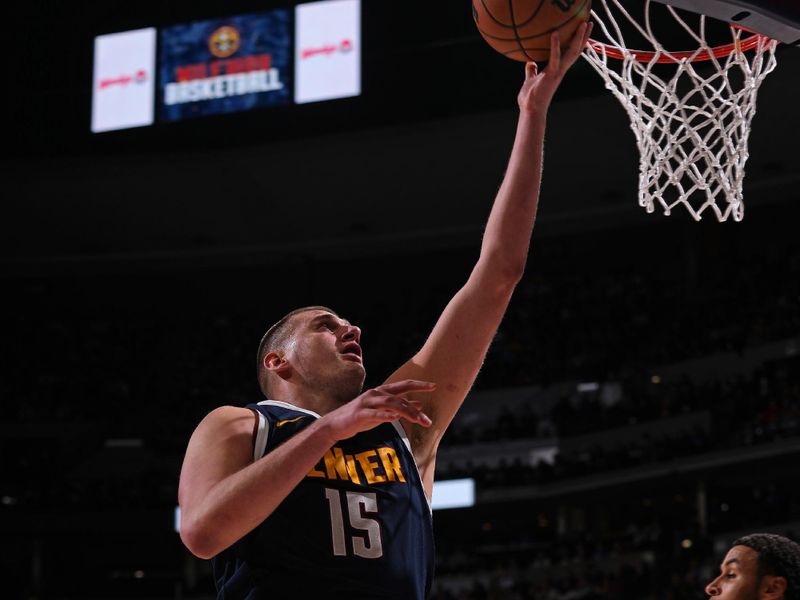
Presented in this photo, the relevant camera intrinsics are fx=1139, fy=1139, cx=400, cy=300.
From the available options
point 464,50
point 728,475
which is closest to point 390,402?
point 464,50

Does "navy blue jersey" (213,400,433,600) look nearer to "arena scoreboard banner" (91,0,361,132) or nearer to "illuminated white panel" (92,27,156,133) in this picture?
"arena scoreboard banner" (91,0,361,132)

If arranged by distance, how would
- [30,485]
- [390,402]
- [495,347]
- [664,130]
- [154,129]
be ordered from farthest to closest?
[495,347] < [30,485] < [154,129] < [664,130] < [390,402]

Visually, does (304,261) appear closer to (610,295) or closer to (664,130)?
(610,295)

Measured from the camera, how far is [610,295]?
19.4 meters

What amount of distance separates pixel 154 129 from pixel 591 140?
5962mm

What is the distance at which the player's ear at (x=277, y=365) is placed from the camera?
274cm

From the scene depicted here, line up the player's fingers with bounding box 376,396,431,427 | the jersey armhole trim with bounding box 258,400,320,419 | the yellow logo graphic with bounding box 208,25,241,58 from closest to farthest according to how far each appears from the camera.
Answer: the player's fingers with bounding box 376,396,431,427, the jersey armhole trim with bounding box 258,400,320,419, the yellow logo graphic with bounding box 208,25,241,58

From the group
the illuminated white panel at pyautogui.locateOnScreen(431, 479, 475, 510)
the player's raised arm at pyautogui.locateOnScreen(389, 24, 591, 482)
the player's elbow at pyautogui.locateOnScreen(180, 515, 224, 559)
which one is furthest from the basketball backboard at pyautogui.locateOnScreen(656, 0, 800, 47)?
the illuminated white panel at pyautogui.locateOnScreen(431, 479, 475, 510)

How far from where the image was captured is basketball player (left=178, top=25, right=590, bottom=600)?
2107 mm

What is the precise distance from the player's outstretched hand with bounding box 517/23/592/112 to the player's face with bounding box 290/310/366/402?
2.54 feet

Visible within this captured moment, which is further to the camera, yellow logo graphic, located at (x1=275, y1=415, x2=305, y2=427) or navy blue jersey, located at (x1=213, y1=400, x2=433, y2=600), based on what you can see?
yellow logo graphic, located at (x1=275, y1=415, x2=305, y2=427)

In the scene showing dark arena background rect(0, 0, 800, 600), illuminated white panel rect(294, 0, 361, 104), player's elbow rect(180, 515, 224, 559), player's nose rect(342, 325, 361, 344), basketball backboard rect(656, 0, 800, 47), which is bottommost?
player's elbow rect(180, 515, 224, 559)

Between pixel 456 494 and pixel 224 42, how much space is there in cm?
732

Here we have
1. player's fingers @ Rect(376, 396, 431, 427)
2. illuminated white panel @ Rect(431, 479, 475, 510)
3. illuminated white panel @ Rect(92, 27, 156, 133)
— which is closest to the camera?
player's fingers @ Rect(376, 396, 431, 427)
